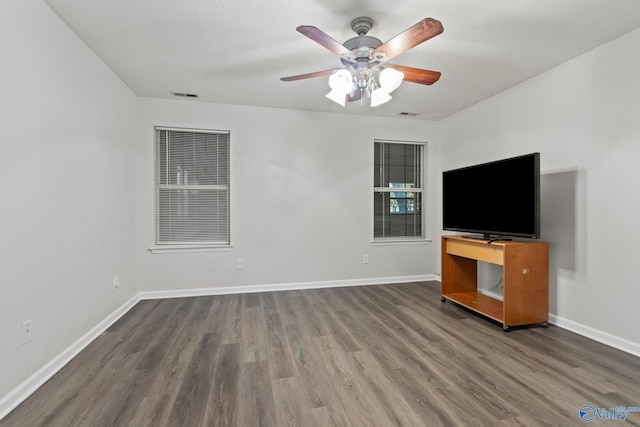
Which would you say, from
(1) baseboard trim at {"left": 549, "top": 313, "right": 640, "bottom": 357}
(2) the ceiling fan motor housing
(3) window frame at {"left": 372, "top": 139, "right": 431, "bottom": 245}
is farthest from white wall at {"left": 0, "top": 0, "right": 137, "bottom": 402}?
(1) baseboard trim at {"left": 549, "top": 313, "right": 640, "bottom": 357}

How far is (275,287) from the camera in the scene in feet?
13.3

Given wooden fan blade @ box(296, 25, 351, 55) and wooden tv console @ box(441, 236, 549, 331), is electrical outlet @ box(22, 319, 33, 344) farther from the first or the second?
wooden tv console @ box(441, 236, 549, 331)

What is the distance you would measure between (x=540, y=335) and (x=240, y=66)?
3734mm

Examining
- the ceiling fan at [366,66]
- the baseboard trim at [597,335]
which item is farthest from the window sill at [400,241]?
the ceiling fan at [366,66]

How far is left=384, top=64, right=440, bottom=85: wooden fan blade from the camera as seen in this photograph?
2.19 m

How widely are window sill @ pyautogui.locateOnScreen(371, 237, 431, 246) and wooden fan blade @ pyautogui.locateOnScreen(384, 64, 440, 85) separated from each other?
2522 mm

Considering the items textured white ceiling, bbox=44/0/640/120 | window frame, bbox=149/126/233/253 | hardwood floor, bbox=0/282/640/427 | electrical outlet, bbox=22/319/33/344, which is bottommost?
hardwood floor, bbox=0/282/640/427

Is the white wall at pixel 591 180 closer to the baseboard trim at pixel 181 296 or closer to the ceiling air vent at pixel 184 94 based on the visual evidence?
the baseboard trim at pixel 181 296

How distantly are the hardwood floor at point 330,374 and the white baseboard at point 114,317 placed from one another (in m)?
0.05

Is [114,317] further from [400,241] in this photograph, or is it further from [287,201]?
[400,241]

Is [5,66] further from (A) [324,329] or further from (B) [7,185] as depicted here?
(A) [324,329]

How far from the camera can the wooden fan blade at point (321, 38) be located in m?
1.69

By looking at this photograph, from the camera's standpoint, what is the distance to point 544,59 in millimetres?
2713

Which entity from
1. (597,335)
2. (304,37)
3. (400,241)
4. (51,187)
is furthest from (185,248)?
(597,335)
